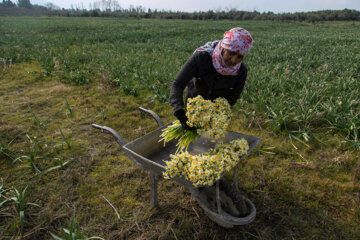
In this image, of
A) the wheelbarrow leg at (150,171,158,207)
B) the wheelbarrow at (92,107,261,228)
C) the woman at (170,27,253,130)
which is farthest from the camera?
the wheelbarrow leg at (150,171,158,207)

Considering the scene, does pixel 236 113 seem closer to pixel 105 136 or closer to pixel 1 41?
pixel 105 136

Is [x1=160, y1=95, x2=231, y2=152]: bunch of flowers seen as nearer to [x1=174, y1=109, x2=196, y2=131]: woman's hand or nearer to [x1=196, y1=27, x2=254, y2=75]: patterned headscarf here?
[x1=174, y1=109, x2=196, y2=131]: woman's hand

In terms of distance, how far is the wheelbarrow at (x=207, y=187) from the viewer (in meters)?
1.83

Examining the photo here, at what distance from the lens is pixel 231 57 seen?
2.19 meters

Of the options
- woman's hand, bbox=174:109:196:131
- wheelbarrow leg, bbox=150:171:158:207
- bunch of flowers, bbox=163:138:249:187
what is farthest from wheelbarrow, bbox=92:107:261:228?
woman's hand, bbox=174:109:196:131

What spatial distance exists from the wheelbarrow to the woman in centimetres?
58

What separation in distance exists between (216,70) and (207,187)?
4.57 ft

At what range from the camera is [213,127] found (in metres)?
2.03

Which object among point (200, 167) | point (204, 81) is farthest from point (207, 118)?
point (204, 81)

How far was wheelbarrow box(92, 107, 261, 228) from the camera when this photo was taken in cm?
183

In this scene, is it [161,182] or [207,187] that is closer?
[207,187]

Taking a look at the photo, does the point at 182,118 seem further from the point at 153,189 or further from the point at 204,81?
the point at 153,189

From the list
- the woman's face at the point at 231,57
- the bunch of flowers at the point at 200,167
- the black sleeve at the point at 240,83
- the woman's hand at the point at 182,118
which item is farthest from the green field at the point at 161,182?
the woman's face at the point at 231,57

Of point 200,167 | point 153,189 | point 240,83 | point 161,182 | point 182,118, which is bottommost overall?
point 161,182
